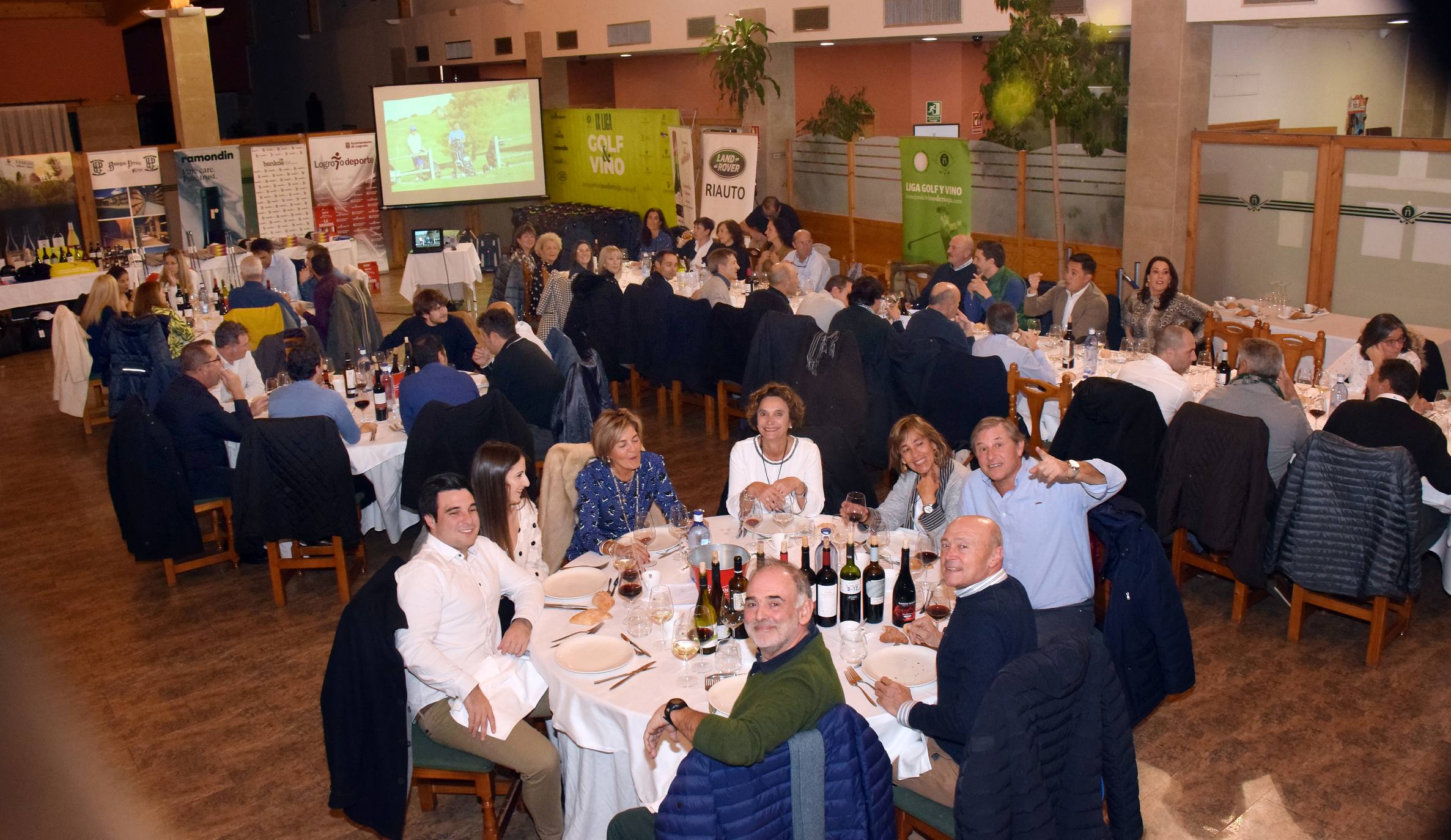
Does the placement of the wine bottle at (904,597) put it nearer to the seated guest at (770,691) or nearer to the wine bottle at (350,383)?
the seated guest at (770,691)

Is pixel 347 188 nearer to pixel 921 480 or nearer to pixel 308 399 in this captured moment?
pixel 308 399

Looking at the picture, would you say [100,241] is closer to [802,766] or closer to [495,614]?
[495,614]

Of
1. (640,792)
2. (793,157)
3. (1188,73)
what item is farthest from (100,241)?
(640,792)

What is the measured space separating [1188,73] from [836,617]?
21.9 ft

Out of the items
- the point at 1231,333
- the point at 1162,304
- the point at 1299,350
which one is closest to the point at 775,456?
the point at 1299,350

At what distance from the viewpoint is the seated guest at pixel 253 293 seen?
27.4 feet

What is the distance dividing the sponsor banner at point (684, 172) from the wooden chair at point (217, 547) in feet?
24.6


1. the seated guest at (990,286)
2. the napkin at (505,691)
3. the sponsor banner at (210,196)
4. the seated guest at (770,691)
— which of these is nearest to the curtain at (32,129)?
the sponsor banner at (210,196)

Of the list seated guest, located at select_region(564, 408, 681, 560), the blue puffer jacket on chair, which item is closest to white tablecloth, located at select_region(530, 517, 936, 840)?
the blue puffer jacket on chair

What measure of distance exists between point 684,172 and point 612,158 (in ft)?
7.10

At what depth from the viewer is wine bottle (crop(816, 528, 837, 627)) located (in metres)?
3.62

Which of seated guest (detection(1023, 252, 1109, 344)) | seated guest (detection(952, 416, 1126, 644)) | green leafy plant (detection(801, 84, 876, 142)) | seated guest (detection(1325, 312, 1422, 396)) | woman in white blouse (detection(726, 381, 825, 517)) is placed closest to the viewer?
seated guest (detection(952, 416, 1126, 644))

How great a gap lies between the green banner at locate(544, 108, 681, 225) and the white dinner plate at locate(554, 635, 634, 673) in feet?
35.2

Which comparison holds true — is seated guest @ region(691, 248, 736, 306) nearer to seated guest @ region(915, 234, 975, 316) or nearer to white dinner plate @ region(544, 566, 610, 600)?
seated guest @ region(915, 234, 975, 316)
